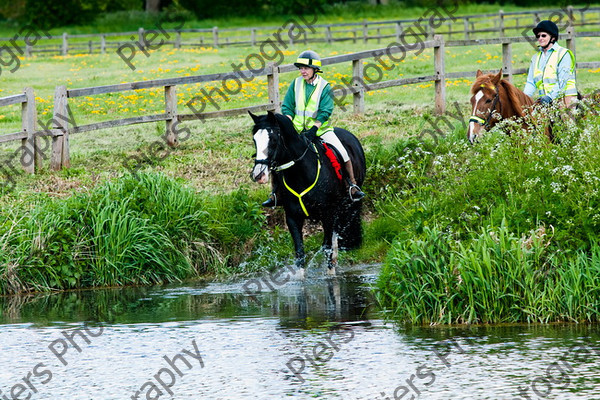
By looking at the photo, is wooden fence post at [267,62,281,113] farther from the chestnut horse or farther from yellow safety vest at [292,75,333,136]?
the chestnut horse

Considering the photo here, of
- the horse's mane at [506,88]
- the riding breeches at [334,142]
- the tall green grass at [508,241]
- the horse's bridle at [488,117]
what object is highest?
the horse's mane at [506,88]

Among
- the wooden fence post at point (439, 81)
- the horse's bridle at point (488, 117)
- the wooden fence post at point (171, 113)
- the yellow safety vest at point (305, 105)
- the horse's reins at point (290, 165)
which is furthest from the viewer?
the wooden fence post at point (439, 81)

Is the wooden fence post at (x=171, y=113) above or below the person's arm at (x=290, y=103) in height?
above

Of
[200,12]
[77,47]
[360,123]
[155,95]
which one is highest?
[200,12]

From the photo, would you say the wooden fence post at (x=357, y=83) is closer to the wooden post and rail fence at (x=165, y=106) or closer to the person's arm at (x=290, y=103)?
the wooden post and rail fence at (x=165, y=106)

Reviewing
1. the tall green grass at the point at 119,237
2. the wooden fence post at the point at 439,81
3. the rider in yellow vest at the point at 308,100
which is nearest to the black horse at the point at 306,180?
the rider in yellow vest at the point at 308,100

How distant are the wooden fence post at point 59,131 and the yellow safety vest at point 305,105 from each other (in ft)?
17.9

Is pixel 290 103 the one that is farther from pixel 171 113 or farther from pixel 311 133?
pixel 171 113

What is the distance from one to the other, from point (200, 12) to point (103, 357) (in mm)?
57880

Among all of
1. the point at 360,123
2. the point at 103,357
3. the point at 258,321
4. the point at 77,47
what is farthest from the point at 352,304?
the point at 77,47

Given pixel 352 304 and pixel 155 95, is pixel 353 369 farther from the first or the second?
pixel 155 95

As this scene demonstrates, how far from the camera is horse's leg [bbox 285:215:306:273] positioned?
12312mm

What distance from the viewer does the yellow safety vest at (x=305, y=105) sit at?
484 inches

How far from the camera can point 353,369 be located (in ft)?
26.0
